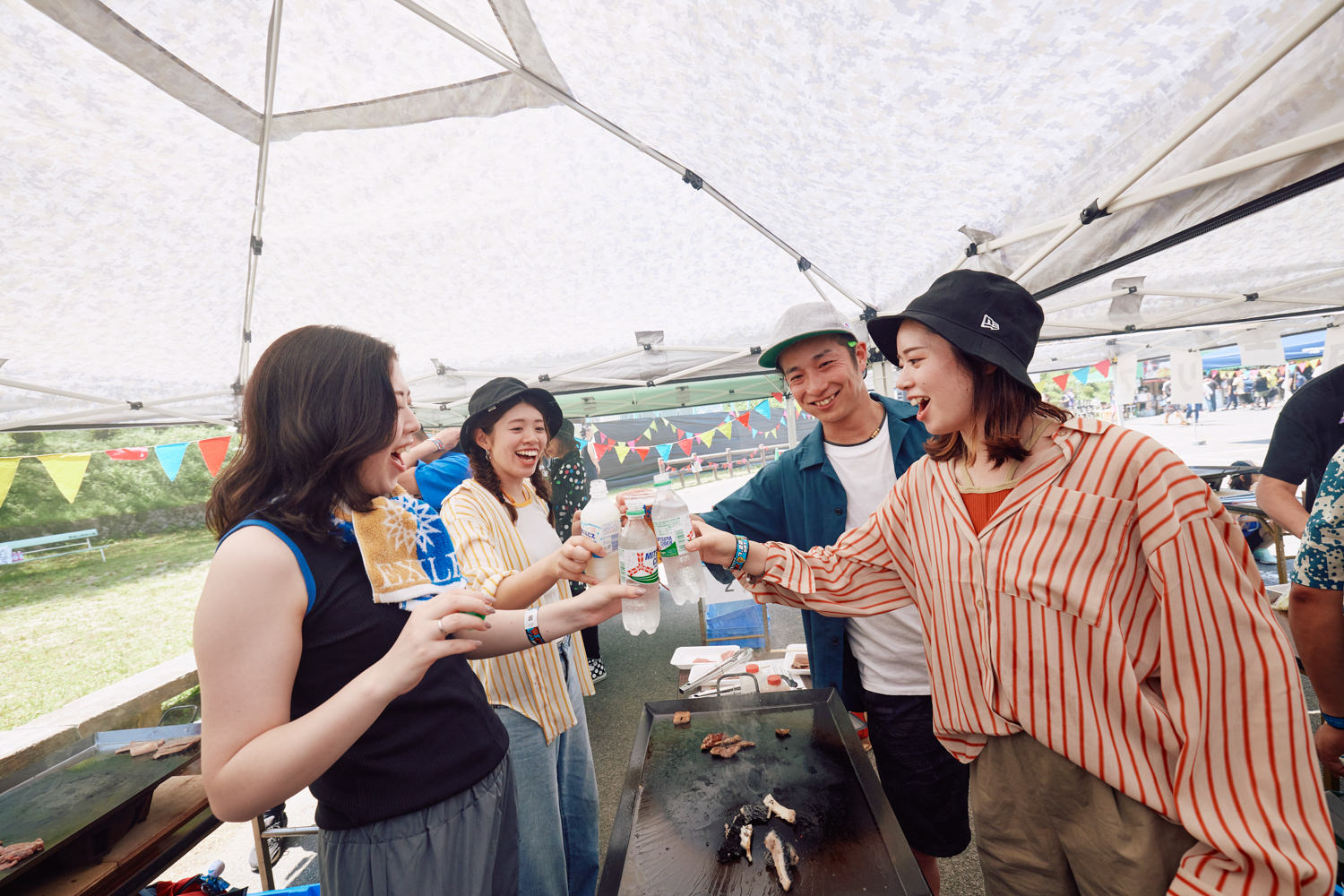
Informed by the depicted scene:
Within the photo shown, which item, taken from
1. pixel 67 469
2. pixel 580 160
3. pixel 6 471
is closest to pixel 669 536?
pixel 580 160

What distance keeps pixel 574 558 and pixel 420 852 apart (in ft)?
3.17

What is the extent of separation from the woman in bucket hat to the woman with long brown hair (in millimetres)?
1458

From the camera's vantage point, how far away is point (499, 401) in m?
2.63

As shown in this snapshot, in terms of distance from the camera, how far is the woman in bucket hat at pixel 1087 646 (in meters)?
1.14

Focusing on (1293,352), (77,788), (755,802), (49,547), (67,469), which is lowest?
(49,547)

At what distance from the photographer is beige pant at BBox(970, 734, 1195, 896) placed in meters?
1.27

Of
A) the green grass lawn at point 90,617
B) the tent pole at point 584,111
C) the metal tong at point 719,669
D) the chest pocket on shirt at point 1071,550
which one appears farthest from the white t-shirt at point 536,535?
the green grass lawn at point 90,617

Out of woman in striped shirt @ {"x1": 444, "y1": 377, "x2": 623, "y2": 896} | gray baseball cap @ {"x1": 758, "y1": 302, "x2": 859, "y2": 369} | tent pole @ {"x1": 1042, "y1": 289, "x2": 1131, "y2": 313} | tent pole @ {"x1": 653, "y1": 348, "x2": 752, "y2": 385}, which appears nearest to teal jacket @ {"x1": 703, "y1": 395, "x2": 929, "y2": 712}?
gray baseball cap @ {"x1": 758, "y1": 302, "x2": 859, "y2": 369}

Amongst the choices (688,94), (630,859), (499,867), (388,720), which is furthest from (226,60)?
(630,859)

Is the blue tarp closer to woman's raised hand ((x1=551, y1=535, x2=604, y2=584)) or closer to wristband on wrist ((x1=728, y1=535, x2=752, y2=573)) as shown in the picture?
wristband on wrist ((x1=728, y1=535, x2=752, y2=573))

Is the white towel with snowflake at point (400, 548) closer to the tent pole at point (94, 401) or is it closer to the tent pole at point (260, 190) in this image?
the tent pole at point (260, 190)

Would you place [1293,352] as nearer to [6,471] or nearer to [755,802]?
[755,802]

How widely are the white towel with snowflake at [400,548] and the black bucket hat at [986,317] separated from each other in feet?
5.32

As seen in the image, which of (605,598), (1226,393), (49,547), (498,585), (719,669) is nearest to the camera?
(605,598)
